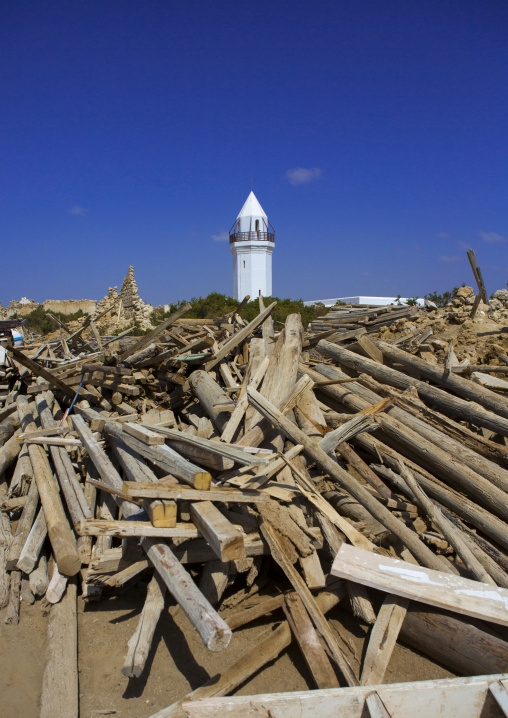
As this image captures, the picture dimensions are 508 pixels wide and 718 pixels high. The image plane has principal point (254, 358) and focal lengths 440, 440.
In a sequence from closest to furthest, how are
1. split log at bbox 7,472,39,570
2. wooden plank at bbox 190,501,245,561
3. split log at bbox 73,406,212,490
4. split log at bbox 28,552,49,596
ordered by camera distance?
1. wooden plank at bbox 190,501,245,561
2. split log at bbox 73,406,212,490
3. split log at bbox 28,552,49,596
4. split log at bbox 7,472,39,570

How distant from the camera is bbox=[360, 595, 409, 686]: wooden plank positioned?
9.04 feet

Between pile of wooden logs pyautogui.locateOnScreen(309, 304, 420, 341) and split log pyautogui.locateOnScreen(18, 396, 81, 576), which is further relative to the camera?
pile of wooden logs pyautogui.locateOnScreen(309, 304, 420, 341)

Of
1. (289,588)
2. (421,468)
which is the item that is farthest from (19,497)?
(421,468)

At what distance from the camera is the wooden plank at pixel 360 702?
238 centimetres

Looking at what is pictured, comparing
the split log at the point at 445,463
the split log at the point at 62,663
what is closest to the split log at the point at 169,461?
the split log at the point at 62,663

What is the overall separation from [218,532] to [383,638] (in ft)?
4.37

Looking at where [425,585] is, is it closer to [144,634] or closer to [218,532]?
[218,532]

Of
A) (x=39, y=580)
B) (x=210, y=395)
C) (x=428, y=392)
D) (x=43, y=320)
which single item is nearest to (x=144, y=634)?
(x=39, y=580)

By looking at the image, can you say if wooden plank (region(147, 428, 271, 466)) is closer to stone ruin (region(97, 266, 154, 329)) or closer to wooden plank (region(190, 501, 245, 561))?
wooden plank (region(190, 501, 245, 561))

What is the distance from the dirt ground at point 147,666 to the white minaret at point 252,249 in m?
38.8

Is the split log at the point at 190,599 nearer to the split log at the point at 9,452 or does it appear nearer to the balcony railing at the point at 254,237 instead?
the split log at the point at 9,452

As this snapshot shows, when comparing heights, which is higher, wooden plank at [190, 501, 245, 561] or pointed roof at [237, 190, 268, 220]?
pointed roof at [237, 190, 268, 220]

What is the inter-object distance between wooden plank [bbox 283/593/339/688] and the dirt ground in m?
0.24

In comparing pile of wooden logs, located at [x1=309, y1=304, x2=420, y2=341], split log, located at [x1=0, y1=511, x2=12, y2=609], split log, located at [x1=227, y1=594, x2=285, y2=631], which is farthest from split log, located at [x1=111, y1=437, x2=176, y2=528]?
pile of wooden logs, located at [x1=309, y1=304, x2=420, y2=341]
